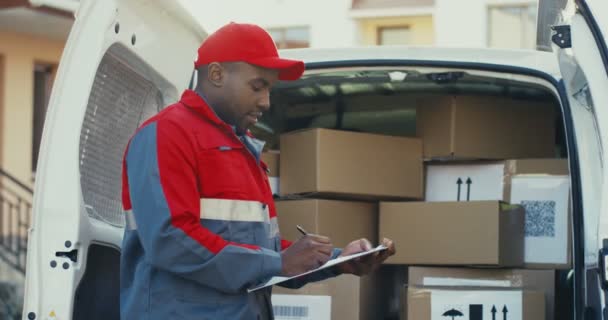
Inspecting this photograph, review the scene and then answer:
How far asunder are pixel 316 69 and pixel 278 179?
0.64 m

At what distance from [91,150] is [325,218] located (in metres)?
1.27

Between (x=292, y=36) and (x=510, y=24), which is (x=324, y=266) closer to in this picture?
(x=510, y=24)

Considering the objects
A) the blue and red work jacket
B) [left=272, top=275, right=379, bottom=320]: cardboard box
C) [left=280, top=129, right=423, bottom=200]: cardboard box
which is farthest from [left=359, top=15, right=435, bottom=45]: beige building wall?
the blue and red work jacket

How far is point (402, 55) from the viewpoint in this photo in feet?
14.1

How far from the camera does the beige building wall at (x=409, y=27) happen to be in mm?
25812

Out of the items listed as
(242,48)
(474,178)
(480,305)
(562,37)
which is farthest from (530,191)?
(242,48)

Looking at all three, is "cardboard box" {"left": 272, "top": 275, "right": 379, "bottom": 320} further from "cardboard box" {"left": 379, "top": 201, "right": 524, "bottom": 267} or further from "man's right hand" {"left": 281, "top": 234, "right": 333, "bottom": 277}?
"man's right hand" {"left": 281, "top": 234, "right": 333, "bottom": 277}

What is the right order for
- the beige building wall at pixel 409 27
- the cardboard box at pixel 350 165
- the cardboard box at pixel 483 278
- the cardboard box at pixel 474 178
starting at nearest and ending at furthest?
1. the cardboard box at pixel 483 278
2. the cardboard box at pixel 350 165
3. the cardboard box at pixel 474 178
4. the beige building wall at pixel 409 27

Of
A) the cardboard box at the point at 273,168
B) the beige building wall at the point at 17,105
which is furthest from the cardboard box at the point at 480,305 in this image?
the beige building wall at the point at 17,105

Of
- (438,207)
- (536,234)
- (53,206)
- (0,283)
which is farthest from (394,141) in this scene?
(0,283)

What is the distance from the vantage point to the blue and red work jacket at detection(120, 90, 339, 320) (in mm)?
2994

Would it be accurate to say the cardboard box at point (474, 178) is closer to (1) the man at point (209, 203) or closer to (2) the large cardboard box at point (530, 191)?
(2) the large cardboard box at point (530, 191)

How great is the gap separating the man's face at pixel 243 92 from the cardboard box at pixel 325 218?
1341 millimetres

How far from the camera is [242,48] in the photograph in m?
3.18
